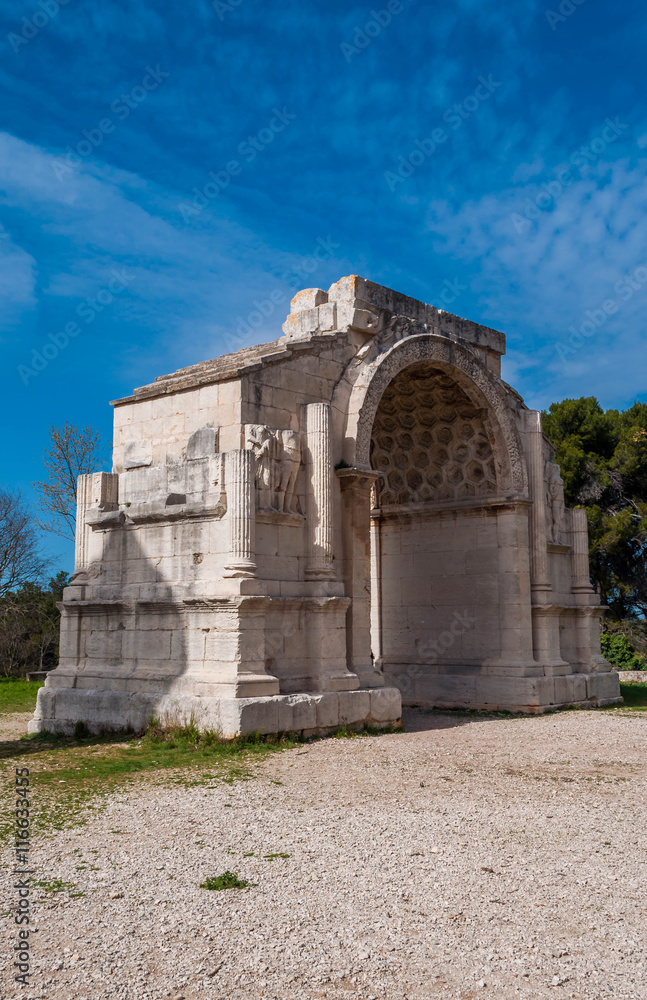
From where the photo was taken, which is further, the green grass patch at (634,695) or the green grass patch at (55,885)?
the green grass patch at (634,695)

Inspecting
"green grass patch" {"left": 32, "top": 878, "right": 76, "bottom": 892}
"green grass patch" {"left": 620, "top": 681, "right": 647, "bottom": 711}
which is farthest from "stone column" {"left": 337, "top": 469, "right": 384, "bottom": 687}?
"green grass patch" {"left": 32, "top": 878, "right": 76, "bottom": 892}

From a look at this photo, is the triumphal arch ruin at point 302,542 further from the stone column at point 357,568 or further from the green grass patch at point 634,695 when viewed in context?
the green grass patch at point 634,695

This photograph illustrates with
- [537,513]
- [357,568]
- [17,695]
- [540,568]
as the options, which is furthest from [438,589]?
[17,695]

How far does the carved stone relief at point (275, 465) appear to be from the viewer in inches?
417

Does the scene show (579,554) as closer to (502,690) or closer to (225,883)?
(502,690)

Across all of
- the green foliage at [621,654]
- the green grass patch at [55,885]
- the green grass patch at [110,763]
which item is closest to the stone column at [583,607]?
the green grass patch at [110,763]

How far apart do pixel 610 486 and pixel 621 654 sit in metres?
6.88

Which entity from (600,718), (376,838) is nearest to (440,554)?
(600,718)

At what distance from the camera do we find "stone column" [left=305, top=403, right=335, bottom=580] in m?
11.0

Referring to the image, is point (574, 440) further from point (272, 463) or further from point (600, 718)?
point (272, 463)

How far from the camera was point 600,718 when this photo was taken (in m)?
13.5

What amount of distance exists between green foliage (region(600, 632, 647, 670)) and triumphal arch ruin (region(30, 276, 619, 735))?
921cm

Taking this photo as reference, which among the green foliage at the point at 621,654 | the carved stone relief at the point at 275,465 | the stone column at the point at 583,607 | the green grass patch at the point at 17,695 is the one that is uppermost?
the carved stone relief at the point at 275,465

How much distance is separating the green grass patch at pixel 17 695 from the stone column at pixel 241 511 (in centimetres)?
648
